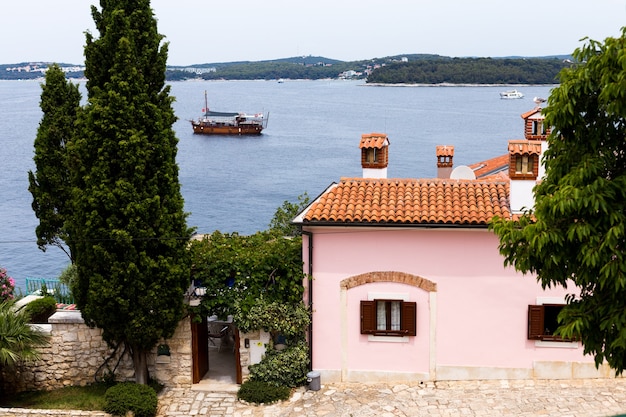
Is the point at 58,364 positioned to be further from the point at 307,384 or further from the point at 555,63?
the point at 555,63

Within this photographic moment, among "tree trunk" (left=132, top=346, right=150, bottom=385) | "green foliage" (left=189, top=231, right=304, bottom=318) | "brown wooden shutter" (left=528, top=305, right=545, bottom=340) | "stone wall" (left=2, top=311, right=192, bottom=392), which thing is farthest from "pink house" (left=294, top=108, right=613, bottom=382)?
"tree trunk" (left=132, top=346, right=150, bottom=385)

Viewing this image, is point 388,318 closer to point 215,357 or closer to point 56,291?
point 215,357

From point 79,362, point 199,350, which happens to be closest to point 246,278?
point 199,350

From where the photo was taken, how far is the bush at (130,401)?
647 inches

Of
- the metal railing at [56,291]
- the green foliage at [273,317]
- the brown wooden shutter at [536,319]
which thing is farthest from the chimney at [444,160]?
the metal railing at [56,291]

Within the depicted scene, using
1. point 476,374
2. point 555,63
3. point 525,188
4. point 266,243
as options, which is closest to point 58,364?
point 266,243

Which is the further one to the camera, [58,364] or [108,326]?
[58,364]

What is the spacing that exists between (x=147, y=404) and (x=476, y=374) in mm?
7458

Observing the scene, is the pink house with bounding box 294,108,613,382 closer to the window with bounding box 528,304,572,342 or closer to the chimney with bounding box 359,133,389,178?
the window with bounding box 528,304,572,342

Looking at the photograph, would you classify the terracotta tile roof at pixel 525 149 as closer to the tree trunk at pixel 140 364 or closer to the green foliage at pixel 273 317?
the green foliage at pixel 273 317

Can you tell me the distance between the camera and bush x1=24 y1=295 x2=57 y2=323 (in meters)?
18.8

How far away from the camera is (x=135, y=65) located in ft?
54.6

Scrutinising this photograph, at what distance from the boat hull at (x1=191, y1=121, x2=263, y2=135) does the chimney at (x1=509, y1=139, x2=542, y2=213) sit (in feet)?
336

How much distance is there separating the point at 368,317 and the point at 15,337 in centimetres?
783
